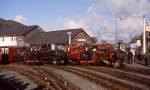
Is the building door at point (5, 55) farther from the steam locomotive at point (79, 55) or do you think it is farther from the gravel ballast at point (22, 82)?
the gravel ballast at point (22, 82)

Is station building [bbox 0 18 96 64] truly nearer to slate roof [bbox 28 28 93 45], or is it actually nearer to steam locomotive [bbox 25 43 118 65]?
slate roof [bbox 28 28 93 45]

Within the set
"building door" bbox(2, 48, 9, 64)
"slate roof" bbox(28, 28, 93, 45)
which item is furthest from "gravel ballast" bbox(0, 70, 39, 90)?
"slate roof" bbox(28, 28, 93, 45)

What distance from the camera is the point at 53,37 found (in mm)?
79812

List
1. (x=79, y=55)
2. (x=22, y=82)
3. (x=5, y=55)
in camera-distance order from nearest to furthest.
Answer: (x=22, y=82)
(x=79, y=55)
(x=5, y=55)

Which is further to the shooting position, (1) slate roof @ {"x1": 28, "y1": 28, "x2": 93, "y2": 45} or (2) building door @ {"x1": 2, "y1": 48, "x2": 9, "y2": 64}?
(1) slate roof @ {"x1": 28, "y1": 28, "x2": 93, "y2": 45}

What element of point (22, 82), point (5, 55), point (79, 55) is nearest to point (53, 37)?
point (5, 55)

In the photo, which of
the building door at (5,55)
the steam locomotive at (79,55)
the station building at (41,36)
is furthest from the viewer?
the station building at (41,36)

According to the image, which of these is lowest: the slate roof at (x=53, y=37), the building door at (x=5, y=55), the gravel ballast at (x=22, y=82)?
the gravel ballast at (x=22, y=82)

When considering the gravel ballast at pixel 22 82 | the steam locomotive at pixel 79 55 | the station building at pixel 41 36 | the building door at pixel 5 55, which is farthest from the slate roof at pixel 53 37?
the gravel ballast at pixel 22 82

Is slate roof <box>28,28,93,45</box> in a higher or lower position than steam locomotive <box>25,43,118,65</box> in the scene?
higher

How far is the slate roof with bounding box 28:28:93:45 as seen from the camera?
75.5 metres

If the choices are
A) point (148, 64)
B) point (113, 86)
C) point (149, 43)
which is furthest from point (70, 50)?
point (149, 43)

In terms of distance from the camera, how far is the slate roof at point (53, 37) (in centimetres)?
7554

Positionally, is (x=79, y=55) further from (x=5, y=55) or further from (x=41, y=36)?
(x=41, y=36)
